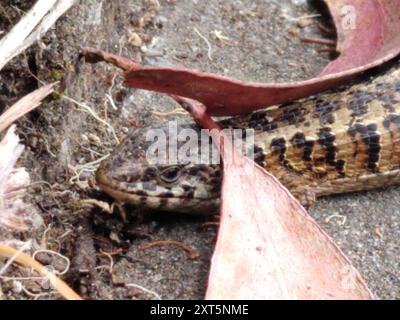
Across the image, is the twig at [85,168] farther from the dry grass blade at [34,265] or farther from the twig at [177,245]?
the dry grass blade at [34,265]

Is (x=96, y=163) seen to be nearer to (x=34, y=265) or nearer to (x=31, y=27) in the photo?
(x=31, y=27)

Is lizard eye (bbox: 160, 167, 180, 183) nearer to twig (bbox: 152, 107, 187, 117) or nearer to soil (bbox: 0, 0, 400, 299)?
soil (bbox: 0, 0, 400, 299)

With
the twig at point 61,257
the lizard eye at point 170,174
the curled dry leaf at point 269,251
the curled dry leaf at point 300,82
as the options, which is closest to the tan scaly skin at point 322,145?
the lizard eye at point 170,174

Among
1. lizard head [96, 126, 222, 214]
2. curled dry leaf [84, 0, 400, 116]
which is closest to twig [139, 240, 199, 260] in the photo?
lizard head [96, 126, 222, 214]

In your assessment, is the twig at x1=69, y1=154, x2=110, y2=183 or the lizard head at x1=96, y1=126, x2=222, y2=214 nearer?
the lizard head at x1=96, y1=126, x2=222, y2=214

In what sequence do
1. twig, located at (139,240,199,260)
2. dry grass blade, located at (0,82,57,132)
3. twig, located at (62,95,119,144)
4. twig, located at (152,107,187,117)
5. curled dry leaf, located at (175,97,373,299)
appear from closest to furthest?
curled dry leaf, located at (175,97,373,299)
dry grass blade, located at (0,82,57,132)
twig, located at (139,240,199,260)
twig, located at (62,95,119,144)
twig, located at (152,107,187,117)
